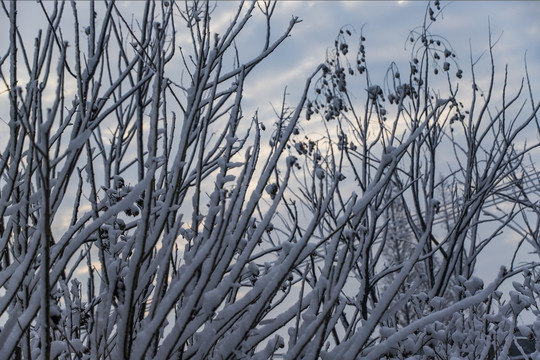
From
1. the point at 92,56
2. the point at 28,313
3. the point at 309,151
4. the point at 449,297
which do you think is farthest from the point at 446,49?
the point at 449,297

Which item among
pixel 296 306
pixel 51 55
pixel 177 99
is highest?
pixel 51 55

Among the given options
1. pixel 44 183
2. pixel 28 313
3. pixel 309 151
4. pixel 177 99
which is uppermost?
pixel 309 151

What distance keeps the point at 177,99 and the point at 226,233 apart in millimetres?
1159

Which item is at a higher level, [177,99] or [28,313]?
[177,99]

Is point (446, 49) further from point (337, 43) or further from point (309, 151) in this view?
point (309, 151)

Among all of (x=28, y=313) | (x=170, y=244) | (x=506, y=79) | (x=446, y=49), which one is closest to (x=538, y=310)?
(x=506, y=79)

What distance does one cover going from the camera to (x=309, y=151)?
18.7 feet

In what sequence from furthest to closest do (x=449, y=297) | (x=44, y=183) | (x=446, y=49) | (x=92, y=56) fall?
(x=449, y=297) → (x=446, y=49) → (x=92, y=56) → (x=44, y=183)

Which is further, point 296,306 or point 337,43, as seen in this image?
point 337,43

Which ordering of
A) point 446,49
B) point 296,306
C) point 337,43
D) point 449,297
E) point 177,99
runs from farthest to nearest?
point 449,297 → point 337,43 → point 446,49 → point 177,99 → point 296,306

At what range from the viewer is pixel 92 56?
2.32m

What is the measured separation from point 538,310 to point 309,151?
2.60 m

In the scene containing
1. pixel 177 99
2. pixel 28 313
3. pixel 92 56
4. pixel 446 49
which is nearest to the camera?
pixel 28 313

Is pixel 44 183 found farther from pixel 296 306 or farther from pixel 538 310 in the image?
pixel 538 310
